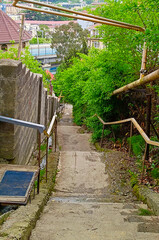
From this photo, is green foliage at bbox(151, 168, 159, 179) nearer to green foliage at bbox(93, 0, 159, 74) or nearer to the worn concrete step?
the worn concrete step

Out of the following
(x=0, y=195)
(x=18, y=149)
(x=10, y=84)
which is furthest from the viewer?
(x=18, y=149)

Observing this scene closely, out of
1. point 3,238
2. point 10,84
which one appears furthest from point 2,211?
point 10,84

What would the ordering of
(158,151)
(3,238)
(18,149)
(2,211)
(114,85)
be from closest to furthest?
(3,238) → (2,211) → (18,149) → (158,151) → (114,85)

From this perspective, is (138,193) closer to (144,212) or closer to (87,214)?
(144,212)

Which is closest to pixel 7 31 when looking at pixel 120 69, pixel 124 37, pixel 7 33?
pixel 7 33

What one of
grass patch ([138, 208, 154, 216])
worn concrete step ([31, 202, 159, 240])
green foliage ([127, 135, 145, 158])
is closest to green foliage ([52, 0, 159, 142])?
green foliage ([127, 135, 145, 158])

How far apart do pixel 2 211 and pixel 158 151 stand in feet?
13.1

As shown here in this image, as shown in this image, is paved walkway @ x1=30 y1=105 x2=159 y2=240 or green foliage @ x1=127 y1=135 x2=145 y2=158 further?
green foliage @ x1=127 y1=135 x2=145 y2=158

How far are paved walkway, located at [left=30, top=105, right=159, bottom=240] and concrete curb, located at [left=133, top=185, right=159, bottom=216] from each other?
23 centimetres

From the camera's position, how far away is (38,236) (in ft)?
11.0

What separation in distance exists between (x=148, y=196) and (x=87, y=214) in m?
1.22

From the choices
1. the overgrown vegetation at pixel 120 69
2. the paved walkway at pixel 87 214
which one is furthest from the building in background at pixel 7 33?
the paved walkway at pixel 87 214

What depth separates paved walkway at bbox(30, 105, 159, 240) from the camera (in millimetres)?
3521

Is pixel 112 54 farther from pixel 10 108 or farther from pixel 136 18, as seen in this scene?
pixel 10 108
